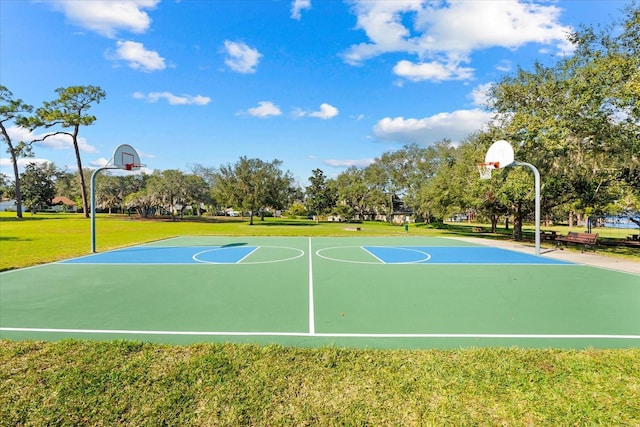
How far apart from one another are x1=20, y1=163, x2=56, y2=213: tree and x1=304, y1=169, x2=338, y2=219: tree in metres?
48.2

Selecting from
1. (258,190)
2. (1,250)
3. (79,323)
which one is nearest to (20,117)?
(258,190)

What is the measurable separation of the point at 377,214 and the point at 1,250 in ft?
193

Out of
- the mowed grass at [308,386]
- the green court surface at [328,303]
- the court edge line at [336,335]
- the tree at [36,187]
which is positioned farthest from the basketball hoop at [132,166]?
the tree at [36,187]

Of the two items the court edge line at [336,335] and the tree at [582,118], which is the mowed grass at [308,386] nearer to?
the court edge line at [336,335]

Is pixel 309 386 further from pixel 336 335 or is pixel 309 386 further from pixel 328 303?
pixel 328 303

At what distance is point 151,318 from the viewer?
5664 millimetres

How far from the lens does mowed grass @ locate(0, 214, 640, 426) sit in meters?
3.07

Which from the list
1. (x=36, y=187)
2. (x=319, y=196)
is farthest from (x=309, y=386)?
(x=36, y=187)

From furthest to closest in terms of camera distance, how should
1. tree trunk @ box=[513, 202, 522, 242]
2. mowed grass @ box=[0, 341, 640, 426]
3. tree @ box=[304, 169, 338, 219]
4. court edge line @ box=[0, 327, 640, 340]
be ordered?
tree @ box=[304, 169, 338, 219] < tree trunk @ box=[513, 202, 522, 242] < court edge line @ box=[0, 327, 640, 340] < mowed grass @ box=[0, 341, 640, 426]

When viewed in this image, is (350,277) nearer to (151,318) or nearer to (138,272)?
(151,318)

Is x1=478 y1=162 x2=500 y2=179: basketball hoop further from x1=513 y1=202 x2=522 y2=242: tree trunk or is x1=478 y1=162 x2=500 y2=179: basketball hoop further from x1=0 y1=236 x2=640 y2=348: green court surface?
x1=513 y1=202 x2=522 y2=242: tree trunk

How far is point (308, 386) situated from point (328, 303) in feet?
10.3

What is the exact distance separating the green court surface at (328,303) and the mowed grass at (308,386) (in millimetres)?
582

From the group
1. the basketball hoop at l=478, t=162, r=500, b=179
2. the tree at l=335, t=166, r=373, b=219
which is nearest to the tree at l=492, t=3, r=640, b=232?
the basketball hoop at l=478, t=162, r=500, b=179
